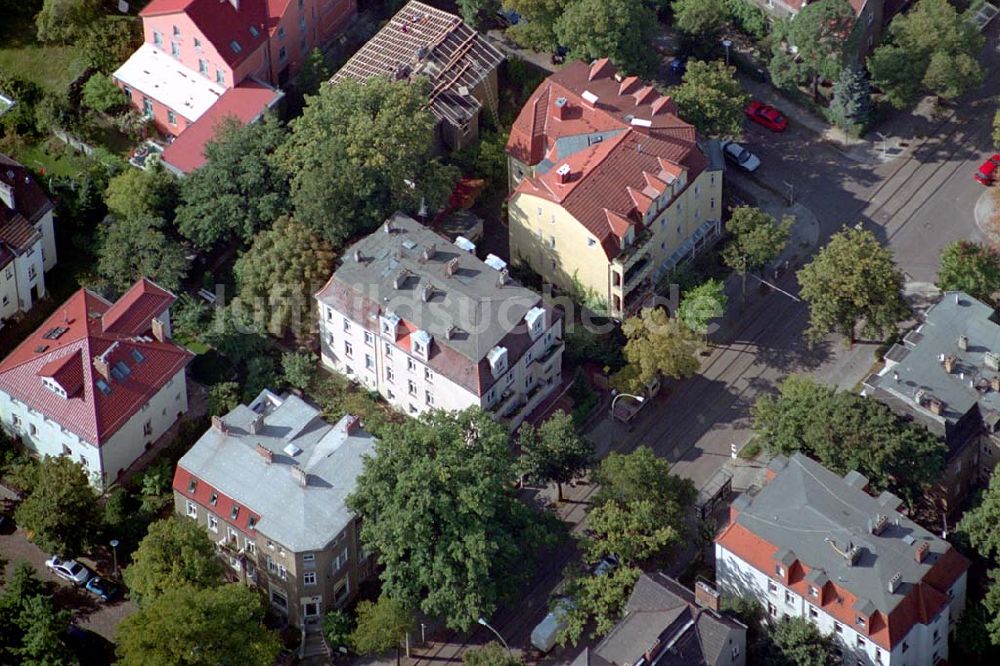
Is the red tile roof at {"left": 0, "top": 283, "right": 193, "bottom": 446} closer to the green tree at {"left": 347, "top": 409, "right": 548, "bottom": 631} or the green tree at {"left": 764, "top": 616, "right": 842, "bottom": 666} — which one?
the green tree at {"left": 347, "top": 409, "right": 548, "bottom": 631}

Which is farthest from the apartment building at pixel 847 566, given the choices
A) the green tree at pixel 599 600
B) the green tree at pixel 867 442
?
the green tree at pixel 599 600

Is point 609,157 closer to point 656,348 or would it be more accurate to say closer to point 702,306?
point 702,306

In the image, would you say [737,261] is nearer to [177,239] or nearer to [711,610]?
[711,610]

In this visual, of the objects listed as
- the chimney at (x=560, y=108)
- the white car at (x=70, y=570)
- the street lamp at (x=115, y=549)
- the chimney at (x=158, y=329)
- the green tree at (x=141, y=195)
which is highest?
the chimney at (x=560, y=108)

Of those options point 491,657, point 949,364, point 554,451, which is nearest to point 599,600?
point 491,657

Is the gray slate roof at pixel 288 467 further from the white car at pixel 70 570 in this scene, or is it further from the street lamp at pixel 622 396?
the street lamp at pixel 622 396

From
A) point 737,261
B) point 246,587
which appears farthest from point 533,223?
point 246,587
